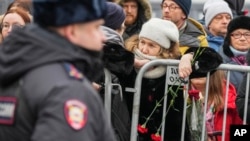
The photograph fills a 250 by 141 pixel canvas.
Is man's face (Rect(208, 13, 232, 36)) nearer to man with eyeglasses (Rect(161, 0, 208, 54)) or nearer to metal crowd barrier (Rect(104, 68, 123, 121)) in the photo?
man with eyeglasses (Rect(161, 0, 208, 54))

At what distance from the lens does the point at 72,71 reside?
8.52 feet

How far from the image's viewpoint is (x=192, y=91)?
546 centimetres

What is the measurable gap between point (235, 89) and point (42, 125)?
11.0 feet

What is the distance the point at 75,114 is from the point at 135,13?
4341 mm

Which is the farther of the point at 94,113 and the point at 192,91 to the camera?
the point at 192,91

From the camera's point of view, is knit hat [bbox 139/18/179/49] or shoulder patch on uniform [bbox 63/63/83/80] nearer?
shoulder patch on uniform [bbox 63/63/83/80]

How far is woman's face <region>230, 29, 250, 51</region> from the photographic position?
6398mm

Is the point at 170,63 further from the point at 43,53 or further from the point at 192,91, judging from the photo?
the point at 43,53

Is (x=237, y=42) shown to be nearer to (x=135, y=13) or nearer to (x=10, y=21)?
(x=135, y=13)

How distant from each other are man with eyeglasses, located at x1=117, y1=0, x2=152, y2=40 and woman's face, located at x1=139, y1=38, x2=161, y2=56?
3.24 feet

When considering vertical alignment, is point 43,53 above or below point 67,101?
above

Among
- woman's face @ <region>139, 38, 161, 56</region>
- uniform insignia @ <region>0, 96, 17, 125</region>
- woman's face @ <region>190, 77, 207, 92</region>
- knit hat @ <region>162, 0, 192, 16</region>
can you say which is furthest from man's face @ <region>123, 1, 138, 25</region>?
uniform insignia @ <region>0, 96, 17, 125</region>

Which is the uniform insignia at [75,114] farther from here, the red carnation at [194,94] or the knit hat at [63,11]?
the red carnation at [194,94]

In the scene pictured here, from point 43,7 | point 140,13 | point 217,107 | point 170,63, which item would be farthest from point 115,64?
point 43,7
